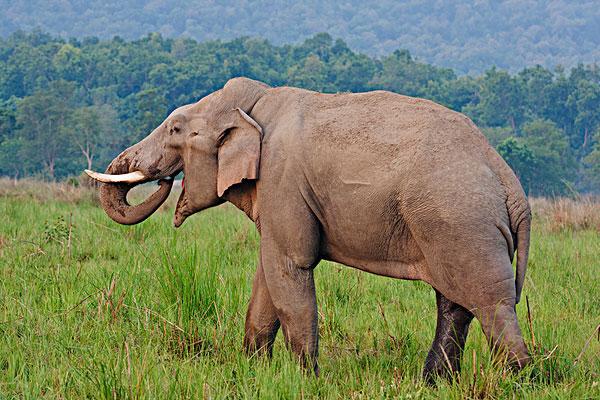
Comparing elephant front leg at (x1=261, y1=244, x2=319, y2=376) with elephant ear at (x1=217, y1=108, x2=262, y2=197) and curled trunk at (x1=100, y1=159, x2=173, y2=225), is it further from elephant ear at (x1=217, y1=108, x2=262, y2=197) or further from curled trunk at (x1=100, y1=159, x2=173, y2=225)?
curled trunk at (x1=100, y1=159, x2=173, y2=225)

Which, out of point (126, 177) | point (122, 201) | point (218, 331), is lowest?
point (218, 331)

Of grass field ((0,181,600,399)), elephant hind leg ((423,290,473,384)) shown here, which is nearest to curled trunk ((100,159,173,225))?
grass field ((0,181,600,399))

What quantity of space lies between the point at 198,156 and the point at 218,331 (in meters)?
1.12

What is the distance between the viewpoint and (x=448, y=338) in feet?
15.3

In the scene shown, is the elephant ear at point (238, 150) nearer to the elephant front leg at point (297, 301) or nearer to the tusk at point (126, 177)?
the elephant front leg at point (297, 301)

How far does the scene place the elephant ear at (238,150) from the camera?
476cm

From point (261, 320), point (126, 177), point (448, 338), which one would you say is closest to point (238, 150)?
point (126, 177)

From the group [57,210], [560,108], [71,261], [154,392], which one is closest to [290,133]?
[154,392]

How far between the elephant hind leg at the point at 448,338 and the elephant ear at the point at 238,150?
1239 mm

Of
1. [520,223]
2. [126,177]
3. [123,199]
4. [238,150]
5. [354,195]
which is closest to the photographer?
[520,223]

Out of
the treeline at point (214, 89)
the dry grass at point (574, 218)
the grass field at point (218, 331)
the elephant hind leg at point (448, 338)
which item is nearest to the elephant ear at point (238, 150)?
the grass field at point (218, 331)

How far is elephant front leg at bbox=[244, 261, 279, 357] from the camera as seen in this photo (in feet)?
16.9

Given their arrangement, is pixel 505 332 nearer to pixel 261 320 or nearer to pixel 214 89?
pixel 261 320

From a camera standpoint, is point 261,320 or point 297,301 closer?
point 297,301
